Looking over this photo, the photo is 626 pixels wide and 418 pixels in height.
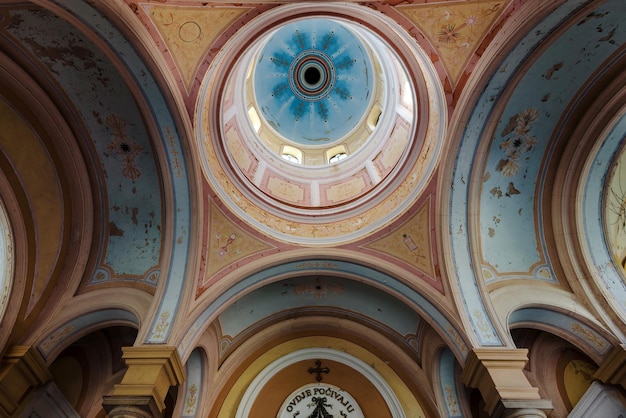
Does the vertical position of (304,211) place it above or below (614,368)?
above

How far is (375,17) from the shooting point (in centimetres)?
706

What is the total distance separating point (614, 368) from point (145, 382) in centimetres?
720

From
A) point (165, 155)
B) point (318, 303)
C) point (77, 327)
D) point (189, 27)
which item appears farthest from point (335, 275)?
point (189, 27)

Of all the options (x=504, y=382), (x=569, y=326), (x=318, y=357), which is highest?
(x=318, y=357)

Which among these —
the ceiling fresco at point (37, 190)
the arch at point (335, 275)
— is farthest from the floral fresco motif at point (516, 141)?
the ceiling fresco at point (37, 190)

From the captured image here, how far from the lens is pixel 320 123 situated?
12594 mm

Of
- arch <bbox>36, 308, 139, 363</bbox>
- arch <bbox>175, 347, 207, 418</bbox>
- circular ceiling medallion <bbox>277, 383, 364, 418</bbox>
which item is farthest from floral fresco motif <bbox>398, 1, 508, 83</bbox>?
arch <bbox>175, 347, 207, 418</bbox>

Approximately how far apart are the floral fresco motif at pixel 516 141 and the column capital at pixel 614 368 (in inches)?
132

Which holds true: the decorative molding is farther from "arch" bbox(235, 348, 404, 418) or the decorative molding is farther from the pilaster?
"arch" bbox(235, 348, 404, 418)

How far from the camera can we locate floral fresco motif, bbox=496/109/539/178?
7336mm

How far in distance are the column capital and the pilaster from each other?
9.00 metres

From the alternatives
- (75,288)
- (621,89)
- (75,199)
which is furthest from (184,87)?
(621,89)

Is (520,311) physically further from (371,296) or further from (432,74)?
(432,74)

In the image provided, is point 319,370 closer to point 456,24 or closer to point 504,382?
point 504,382
